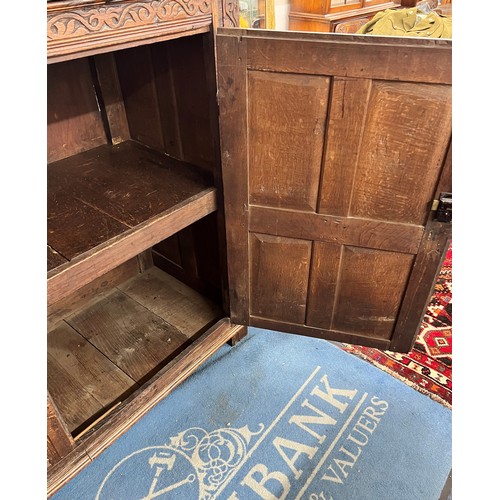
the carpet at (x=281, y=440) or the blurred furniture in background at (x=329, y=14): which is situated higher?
the blurred furniture in background at (x=329, y=14)

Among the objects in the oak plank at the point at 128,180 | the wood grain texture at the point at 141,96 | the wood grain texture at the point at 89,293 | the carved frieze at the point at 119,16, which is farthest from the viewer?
the wood grain texture at the point at 89,293

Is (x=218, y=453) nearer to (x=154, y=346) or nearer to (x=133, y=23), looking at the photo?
(x=154, y=346)

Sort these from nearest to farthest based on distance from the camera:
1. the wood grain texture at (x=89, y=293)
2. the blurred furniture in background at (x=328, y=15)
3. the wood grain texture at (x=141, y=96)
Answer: the wood grain texture at (x=141, y=96)
the wood grain texture at (x=89, y=293)
the blurred furniture in background at (x=328, y=15)

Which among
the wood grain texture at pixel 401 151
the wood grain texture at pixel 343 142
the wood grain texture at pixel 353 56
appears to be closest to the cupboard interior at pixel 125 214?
the wood grain texture at pixel 353 56

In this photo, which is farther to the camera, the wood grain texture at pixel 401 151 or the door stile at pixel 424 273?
the door stile at pixel 424 273

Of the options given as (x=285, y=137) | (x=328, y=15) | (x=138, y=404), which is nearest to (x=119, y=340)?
(x=138, y=404)

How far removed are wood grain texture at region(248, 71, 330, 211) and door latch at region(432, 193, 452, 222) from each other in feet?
1.09

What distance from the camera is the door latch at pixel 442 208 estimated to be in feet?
3.62

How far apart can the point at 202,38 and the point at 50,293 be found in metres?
0.78

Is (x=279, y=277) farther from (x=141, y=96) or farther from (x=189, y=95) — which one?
(x=141, y=96)

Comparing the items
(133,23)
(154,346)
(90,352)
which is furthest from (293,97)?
(90,352)

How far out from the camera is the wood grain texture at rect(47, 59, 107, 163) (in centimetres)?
143

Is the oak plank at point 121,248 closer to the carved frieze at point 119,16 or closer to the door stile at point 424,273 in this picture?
the carved frieze at point 119,16

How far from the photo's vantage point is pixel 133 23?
90 cm
